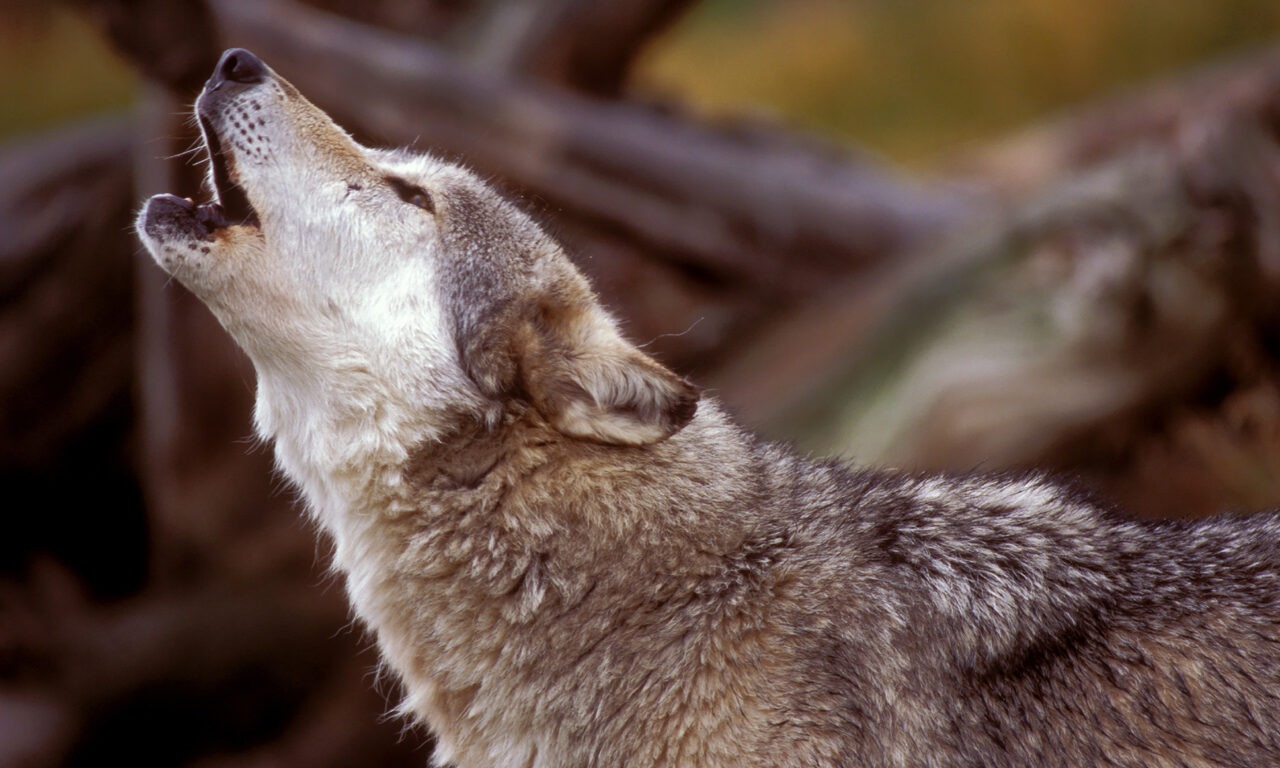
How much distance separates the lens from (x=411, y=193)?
412 centimetres

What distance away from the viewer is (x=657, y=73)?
16.0 metres

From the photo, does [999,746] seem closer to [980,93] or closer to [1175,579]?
[1175,579]

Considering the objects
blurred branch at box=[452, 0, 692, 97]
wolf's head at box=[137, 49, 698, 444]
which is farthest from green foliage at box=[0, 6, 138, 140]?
wolf's head at box=[137, 49, 698, 444]

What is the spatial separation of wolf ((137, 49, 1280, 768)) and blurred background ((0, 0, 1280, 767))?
7.62ft

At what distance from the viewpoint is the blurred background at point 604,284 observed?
7.21 meters

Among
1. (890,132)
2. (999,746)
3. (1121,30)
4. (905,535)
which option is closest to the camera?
(999,746)

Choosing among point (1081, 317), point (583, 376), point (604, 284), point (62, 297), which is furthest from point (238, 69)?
point (62, 297)

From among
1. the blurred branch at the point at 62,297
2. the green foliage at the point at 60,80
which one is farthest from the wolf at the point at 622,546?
the green foliage at the point at 60,80

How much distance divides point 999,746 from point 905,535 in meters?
0.63

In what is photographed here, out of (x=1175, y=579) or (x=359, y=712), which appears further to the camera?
(x=359, y=712)

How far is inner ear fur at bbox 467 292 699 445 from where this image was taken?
11.5ft

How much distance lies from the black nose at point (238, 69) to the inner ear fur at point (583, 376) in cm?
109

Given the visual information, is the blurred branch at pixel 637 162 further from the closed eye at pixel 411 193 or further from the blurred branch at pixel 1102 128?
the closed eye at pixel 411 193

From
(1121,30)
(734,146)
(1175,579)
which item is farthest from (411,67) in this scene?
(1121,30)
